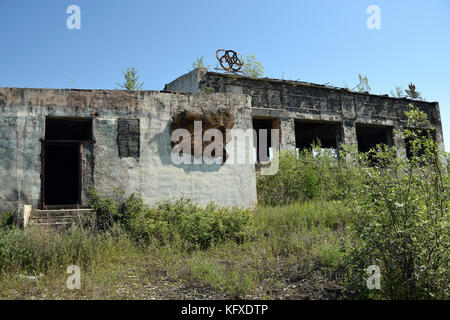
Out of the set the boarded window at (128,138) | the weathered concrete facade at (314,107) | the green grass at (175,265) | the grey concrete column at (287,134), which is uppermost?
the weathered concrete facade at (314,107)

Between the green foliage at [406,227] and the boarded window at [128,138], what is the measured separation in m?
5.45

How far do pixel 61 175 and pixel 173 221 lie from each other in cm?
611

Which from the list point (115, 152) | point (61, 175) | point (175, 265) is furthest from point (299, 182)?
→ point (61, 175)

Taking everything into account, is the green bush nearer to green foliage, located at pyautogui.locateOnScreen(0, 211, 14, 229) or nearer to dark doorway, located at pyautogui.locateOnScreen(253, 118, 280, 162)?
dark doorway, located at pyautogui.locateOnScreen(253, 118, 280, 162)

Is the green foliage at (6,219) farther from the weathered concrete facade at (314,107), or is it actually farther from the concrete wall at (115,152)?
the weathered concrete facade at (314,107)

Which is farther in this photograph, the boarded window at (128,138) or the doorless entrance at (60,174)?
the doorless entrance at (60,174)

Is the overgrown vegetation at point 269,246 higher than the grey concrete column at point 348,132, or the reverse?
the grey concrete column at point 348,132

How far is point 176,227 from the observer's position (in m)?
7.76

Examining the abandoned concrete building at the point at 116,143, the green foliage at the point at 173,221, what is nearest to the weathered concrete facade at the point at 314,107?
the abandoned concrete building at the point at 116,143

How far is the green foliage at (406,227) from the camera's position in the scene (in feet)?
14.8

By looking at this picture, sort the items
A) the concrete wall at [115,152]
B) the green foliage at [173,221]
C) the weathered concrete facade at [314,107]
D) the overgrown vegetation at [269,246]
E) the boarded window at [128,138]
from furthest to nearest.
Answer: the weathered concrete facade at [314,107], the boarded window at [128,138], the concrete wall at [115,152], the green foliage at [173,221], the overgrown vegetation at [269,246]

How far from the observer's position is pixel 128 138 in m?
8.95

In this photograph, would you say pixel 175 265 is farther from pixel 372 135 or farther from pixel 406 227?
pixel 372 135

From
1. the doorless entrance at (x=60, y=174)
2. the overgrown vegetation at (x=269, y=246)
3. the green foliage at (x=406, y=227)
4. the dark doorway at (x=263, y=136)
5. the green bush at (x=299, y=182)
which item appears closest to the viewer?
the green foliage at (x=406, y=227)
